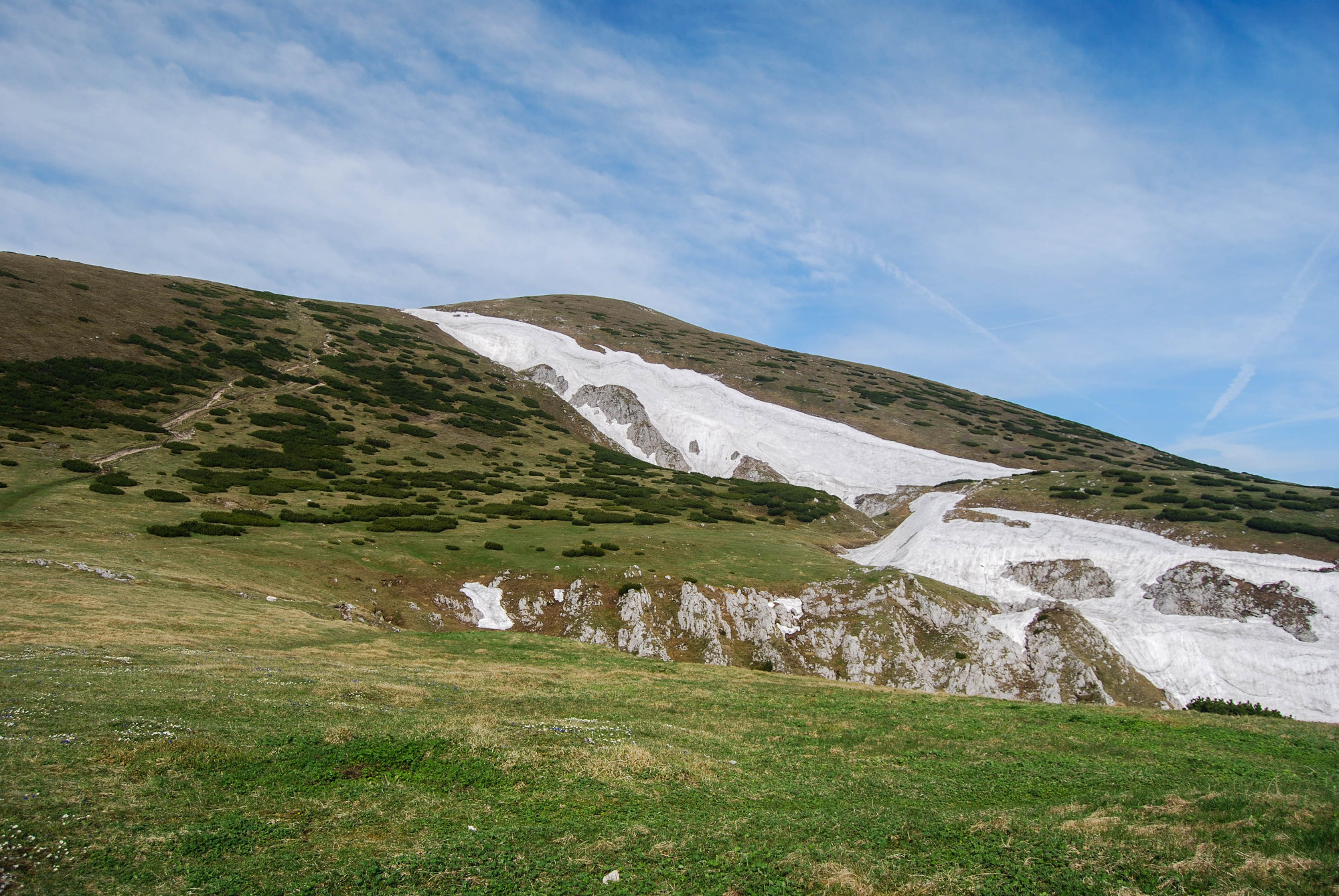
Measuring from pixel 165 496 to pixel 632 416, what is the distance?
267ft

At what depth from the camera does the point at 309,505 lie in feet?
191

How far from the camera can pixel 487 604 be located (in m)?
46.6

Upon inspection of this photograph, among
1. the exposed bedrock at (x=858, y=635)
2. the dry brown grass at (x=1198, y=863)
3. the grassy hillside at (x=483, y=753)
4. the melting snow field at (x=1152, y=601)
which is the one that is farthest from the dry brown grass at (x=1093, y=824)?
the melting snow field at (x=1152, y=601)

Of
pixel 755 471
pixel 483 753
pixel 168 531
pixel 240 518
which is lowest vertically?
pixel 168 531

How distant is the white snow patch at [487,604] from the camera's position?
45.2 meters

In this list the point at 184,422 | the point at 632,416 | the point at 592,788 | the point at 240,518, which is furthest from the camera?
the point at 632,416

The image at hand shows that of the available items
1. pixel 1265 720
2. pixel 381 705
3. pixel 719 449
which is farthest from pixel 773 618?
pixel 719 449

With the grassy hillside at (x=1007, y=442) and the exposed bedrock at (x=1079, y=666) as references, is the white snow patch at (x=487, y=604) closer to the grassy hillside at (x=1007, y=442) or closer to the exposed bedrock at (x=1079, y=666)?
the exposed bedrock at (x=1079, y=666)

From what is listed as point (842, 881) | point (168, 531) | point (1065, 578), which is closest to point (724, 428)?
point (1065, 578)

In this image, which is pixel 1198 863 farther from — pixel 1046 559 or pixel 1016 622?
pixel 1046 559

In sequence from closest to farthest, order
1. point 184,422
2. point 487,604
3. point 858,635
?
point 487,604 < point 858,635 < point 184,422

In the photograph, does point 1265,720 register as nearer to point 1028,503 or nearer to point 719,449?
point 1028,503

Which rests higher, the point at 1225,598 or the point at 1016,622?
the point at 1225,598

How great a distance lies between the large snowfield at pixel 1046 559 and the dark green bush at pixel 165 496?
27.0 m
